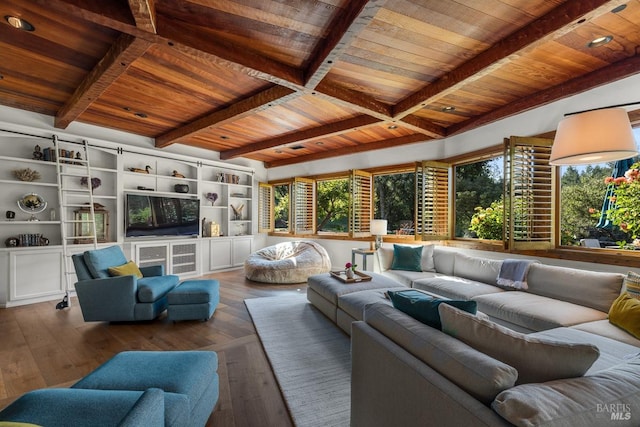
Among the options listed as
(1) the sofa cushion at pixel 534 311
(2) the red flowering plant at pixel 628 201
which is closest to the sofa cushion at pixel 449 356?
(1) the sofa cushion at pixel 534 311

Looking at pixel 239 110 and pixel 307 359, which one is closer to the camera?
pixel 307 359

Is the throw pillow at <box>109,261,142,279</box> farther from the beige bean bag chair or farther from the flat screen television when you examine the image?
the beige bean bag chair

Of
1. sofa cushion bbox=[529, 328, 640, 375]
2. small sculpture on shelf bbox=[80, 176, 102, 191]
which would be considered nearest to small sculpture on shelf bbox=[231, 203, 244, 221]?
small sculpture on shelf bbox=[80, 176, 102, 191]

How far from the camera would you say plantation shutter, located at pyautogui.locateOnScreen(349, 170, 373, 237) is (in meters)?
5.68

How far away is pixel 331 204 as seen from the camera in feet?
22.1

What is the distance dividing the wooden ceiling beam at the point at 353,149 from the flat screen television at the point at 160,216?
2308mm

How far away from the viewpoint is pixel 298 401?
6.10 feet

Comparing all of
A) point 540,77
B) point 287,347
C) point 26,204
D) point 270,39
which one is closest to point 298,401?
point 287,347

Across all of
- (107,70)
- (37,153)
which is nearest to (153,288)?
(107,70)

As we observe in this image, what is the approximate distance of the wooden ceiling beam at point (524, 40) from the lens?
72.5 inches

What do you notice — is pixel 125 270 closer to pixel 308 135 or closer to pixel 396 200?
pixel 308 135

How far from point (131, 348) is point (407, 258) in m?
3.60

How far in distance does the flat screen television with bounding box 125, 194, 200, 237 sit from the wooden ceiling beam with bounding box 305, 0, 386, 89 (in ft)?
12.9

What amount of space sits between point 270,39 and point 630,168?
3.68 meters
